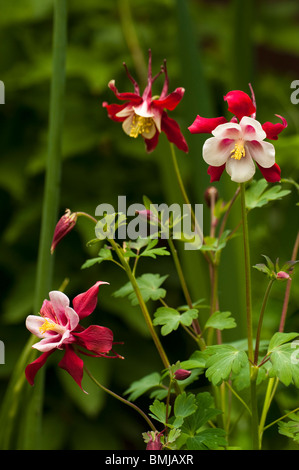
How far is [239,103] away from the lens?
0.36m

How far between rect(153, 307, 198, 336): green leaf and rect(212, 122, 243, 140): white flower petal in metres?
0.12

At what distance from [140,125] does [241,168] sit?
0.10m

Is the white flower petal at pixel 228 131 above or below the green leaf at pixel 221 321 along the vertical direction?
above

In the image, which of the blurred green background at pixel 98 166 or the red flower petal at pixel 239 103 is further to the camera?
the blurred green background at pixel 98 166

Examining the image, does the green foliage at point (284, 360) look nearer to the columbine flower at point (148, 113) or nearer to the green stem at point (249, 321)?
the green stem at point (249, 321)

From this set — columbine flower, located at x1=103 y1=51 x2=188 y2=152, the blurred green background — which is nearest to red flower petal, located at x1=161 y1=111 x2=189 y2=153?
columbine flower, located at x1=103 y1=51 x2=188 y2=152

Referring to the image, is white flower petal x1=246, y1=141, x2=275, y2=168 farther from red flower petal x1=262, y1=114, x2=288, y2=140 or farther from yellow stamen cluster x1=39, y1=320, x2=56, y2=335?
yellow stamen cluster x1=39, y1=320, x2=56, y2=335

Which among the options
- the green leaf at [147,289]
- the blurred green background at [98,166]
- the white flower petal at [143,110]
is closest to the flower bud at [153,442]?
the green leaf at [147,289]

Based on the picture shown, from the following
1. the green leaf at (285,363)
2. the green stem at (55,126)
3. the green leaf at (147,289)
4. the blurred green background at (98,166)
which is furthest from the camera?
the blurred green background at (98,166)

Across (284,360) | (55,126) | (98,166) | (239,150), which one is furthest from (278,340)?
(98,166)

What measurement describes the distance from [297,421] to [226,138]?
0.20 m

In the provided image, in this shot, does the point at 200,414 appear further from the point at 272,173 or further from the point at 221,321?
the point at 272,173

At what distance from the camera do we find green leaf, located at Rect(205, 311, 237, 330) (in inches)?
15.9

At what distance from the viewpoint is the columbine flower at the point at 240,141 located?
0.36m
